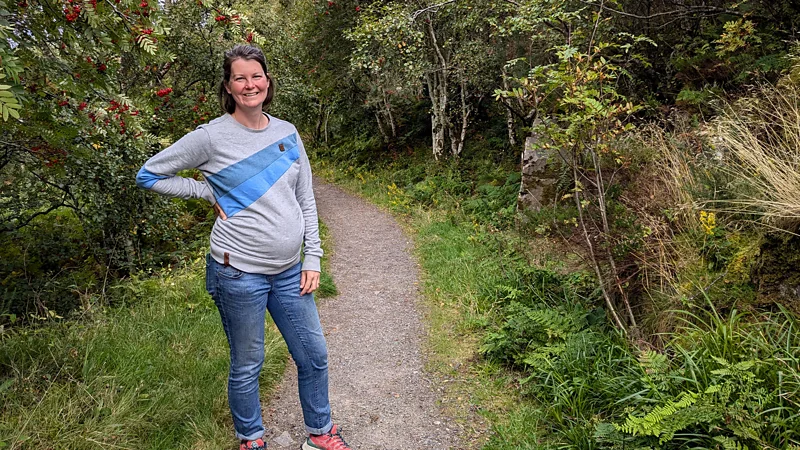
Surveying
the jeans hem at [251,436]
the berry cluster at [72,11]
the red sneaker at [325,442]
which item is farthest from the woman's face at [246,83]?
the red sneaker at [325,442]

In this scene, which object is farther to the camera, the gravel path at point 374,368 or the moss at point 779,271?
the gravel path at point 374,368

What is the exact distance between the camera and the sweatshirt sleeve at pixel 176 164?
2363 mm

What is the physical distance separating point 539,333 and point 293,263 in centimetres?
238

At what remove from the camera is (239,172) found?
242 cm

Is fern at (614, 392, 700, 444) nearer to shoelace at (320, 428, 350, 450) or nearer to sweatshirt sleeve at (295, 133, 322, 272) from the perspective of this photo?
shoelace at (320, 428, 350, 450)

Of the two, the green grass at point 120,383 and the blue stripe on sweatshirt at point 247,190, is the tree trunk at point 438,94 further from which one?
the blue stripe on sweatshirt at point 247,190

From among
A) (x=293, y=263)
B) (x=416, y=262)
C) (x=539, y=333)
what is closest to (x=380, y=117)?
(x=416, y=262)

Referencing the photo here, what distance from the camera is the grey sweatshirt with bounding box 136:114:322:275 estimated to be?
2395mm

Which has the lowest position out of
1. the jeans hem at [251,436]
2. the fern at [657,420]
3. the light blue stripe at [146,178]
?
the jeans hem at [251,436]

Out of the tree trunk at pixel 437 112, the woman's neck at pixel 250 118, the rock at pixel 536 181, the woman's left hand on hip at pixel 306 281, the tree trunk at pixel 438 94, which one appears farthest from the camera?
the tree trunk at pixel 437 112

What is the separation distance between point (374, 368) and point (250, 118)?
2.63 meters

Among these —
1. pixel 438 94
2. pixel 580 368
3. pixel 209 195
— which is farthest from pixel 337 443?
pixel 438 94

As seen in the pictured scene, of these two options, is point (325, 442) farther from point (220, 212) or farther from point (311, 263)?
point (220, 212)

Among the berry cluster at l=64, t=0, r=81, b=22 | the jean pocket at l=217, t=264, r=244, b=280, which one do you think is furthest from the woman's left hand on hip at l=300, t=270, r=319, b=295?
the berry cluster at l=64, t=0, r=81, b=22
